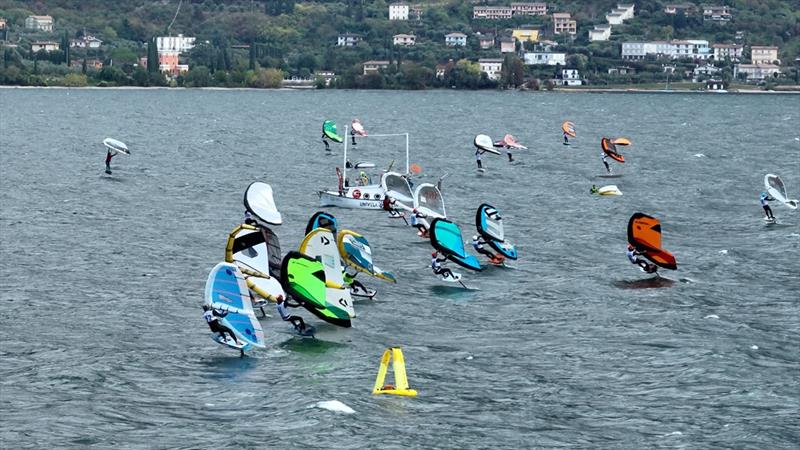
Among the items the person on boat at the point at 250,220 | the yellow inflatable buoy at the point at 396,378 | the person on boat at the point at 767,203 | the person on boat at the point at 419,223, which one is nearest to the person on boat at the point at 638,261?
the person on boat at the point at 419,223

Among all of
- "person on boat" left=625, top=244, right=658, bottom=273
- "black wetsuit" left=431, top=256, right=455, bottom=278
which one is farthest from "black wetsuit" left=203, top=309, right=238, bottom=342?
"person on boat" left=625, top=244, right=658, bottom=273

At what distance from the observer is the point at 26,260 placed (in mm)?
65562

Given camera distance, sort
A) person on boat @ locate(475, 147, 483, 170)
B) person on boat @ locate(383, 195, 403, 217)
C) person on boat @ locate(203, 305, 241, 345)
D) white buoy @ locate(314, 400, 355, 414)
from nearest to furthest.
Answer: white buoy @ locate(314, 400, 355, 414), person on boat @ locate(203, 305, 241, 345), person on boat @ locate(383, 195, 403, 217), person on boat @ locate(475, 147, 483, 170)

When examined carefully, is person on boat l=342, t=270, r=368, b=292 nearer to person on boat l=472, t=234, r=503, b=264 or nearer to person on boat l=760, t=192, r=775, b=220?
person on boat l=472, t=234, r=503, b=264

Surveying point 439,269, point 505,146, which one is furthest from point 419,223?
point 505,146

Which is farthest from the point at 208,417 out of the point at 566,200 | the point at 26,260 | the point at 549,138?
the point at 549,138

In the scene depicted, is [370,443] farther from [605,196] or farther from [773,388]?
[605,196]

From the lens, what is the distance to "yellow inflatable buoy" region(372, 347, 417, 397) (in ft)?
139

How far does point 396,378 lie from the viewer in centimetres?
4266

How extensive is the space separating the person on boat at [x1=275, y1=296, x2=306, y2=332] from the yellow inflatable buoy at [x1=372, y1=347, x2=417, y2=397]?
7.46m

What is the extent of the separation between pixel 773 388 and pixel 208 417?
17182 mm

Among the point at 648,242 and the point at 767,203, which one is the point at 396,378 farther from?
the point at 767,203

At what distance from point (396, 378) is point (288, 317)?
8.41 m

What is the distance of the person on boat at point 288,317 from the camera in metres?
49.8
